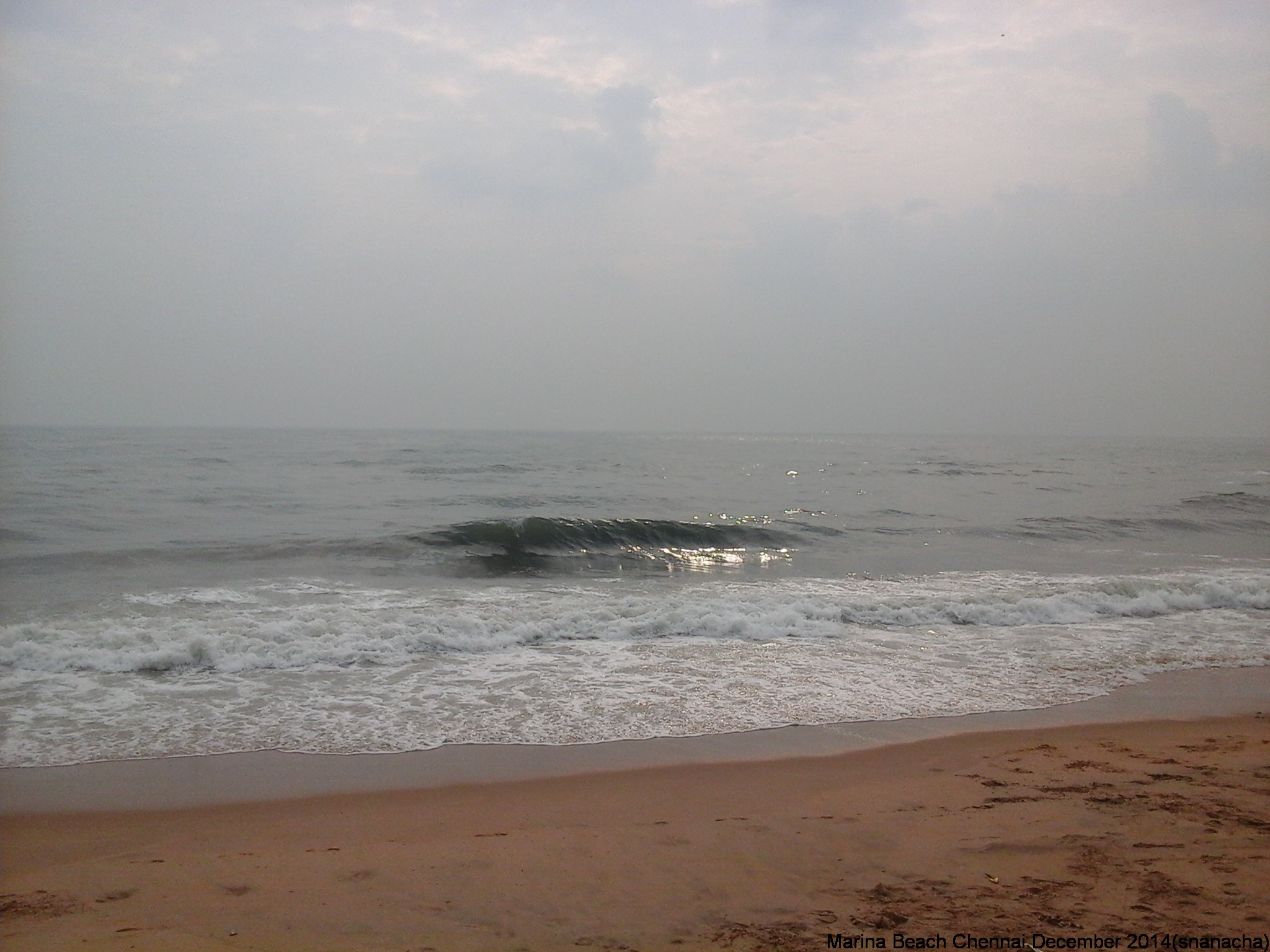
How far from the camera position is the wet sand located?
375 cm

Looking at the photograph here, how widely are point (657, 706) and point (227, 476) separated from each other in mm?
28128

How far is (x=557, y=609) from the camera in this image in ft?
37.7

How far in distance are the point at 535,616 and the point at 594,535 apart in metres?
9.16

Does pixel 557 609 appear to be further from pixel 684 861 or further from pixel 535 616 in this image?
pixel 684 861

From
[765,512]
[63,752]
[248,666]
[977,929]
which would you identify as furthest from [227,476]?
[977,929]

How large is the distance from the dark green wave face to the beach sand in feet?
43.3

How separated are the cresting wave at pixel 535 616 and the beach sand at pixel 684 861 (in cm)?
408

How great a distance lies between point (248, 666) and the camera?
891cm

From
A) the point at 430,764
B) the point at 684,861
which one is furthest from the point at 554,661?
the point at 684,861

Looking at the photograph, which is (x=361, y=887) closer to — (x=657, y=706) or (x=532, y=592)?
(x=657, y=706)

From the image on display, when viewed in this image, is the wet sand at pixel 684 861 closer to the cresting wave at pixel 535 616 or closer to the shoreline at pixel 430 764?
the shoreline at pixel 430 764

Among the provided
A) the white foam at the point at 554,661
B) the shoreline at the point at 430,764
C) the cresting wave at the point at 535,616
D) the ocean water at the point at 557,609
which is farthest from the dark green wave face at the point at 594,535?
the shoreline at the point at 430,764

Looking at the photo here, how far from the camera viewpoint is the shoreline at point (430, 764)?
5613 mm

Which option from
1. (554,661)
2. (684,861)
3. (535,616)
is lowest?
(554,661)
